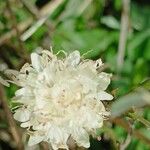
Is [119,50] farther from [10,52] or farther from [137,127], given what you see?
[10,52]

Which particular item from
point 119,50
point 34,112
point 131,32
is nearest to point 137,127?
point 119,50

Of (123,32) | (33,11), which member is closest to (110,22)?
(123,32)

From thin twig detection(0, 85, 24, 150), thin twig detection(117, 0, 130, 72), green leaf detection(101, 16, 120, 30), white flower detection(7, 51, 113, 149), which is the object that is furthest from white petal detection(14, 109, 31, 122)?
green leaf detection(101, 16, 120, 30)

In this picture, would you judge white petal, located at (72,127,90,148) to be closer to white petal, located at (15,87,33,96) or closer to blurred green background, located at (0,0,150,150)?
white petal, located at (15,87,33,96)

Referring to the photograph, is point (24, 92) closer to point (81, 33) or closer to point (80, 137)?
point (80, 137)

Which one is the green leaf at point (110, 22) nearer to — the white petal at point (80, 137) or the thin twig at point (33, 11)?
the thin twig at point (33, 11)

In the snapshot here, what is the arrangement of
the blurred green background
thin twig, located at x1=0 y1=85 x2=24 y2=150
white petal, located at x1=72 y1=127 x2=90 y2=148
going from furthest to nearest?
the blurred green background
thin twig, located at x1=0 y1=85 x2=24 y2=150
white petal, located at x1=72 y1=127 x2=90 y2=148
